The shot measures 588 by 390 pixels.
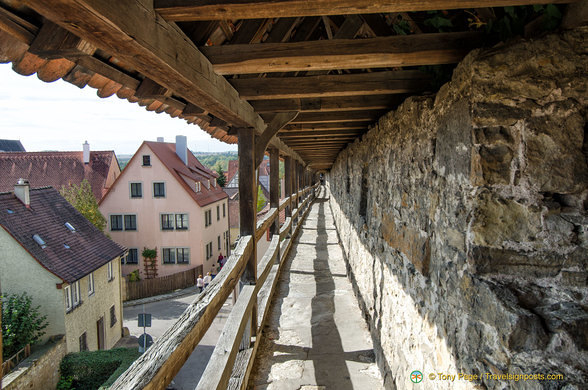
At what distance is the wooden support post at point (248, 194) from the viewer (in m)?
3.79

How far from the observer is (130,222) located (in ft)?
62.8

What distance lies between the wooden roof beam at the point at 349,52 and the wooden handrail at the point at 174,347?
4.51ft

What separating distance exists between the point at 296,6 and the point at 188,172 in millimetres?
19227

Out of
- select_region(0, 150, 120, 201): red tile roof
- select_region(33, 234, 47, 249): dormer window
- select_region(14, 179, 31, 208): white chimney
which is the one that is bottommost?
select_region(33, 234, 47, 249): dormer window

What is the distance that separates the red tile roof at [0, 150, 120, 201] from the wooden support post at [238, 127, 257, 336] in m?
19.5

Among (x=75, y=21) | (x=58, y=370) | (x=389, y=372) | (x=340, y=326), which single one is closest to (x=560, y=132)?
(x=75, y=21)

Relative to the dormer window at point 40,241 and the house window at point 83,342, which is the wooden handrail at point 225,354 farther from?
the house window at point 83,342

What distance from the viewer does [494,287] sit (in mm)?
1607

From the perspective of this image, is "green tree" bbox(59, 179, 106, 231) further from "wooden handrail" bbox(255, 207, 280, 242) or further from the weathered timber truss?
the weathered timber truss

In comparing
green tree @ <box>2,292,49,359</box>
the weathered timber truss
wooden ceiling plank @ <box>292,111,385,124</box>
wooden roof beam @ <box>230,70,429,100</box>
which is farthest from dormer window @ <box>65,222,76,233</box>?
wooden roof beam @ <box>230,70,429,100</box>

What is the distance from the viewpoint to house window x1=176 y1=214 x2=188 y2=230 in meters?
18.8

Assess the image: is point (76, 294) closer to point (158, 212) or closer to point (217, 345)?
point (158, 212)

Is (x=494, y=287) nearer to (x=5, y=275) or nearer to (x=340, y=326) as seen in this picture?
(x=340, y=326)

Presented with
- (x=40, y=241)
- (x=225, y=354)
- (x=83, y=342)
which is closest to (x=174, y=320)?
(x=83, y=342)
